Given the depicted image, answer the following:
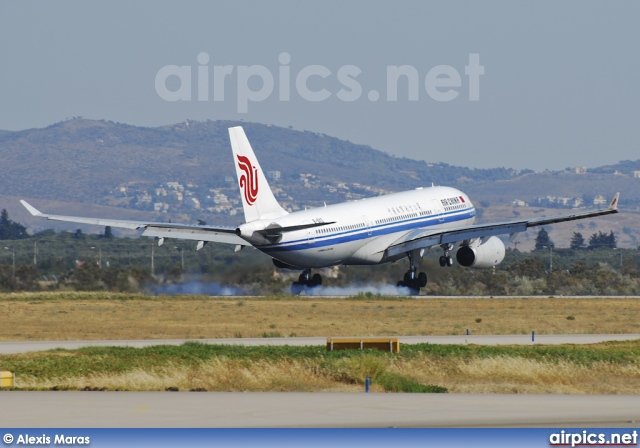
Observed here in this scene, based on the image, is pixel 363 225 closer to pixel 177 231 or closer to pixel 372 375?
pixel 177 231

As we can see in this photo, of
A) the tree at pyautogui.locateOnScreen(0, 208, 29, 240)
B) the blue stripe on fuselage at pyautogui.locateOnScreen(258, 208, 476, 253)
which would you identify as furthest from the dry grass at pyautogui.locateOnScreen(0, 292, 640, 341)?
the tree at pyautogui.locateOnScreen(0, 208, 29, 240)

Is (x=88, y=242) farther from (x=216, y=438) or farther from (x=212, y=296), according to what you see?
(x=216, y=438)

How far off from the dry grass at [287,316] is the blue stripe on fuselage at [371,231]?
3.62 meters

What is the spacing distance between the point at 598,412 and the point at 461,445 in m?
5.39

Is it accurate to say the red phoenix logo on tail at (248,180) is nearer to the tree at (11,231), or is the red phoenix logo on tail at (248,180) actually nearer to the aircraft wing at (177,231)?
the aircraft wing at (177,231)

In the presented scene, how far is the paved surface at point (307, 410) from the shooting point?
82.1 feet

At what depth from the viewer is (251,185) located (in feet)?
217

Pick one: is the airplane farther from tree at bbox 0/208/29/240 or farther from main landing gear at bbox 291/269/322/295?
tree at bbox 0/208/29/240

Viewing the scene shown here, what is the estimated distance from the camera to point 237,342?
170ft

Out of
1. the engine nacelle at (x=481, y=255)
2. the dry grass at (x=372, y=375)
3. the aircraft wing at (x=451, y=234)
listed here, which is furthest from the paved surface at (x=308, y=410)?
the engine nacelle at (x=481, y=255)

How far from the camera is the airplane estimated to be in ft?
216

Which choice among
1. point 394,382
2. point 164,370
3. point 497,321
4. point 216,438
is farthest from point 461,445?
point 497,321

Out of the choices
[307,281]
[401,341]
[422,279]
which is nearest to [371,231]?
[307,281]

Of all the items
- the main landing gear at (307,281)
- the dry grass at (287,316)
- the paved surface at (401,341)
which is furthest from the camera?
the main landing gear at (307,281)
